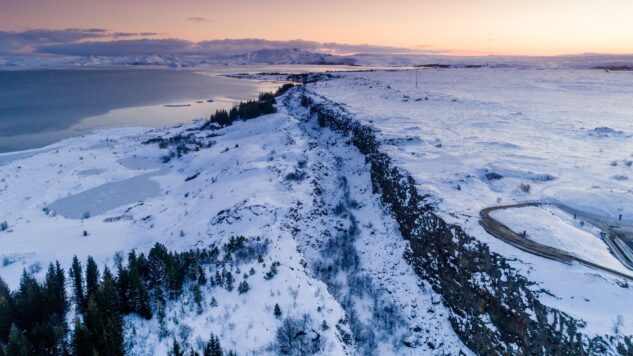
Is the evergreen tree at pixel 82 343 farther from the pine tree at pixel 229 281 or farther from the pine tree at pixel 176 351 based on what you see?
the pine tree at pixel 229 281

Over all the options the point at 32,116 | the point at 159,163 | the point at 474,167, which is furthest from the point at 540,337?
the point at 32,116

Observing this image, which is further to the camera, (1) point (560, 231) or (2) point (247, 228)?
(2) point (247, 228)

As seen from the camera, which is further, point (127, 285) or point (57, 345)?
point (127, 285)

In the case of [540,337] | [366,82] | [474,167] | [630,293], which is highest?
[366,82]

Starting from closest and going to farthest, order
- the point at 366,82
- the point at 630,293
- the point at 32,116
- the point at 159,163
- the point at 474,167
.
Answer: the point at 630,293
the point at 474,167
the point at 159,163
the point at 32,116
the point at 366,82

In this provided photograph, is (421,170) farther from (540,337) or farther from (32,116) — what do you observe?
(32,116)

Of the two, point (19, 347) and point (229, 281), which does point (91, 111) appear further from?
point (19, 347)

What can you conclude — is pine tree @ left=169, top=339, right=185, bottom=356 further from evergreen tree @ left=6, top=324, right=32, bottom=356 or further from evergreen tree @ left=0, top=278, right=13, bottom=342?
evergreen tree @ left=0, top=278, right=13, bottom=342

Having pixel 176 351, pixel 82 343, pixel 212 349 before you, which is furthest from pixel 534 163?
pixel 82 343
